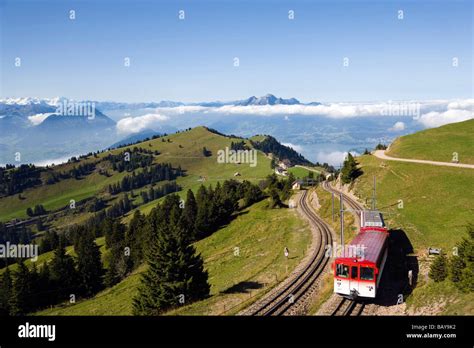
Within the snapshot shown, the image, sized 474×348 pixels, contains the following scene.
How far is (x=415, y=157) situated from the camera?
90.2 metres

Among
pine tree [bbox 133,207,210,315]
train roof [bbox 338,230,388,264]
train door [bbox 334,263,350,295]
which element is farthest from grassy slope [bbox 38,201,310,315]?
train roof [bbox 338,230,388,264]

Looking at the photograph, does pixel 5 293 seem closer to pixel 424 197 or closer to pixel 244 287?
pixel 244 287

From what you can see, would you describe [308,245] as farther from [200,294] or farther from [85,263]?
[85,263]

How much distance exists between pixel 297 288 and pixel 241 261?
25.4 m

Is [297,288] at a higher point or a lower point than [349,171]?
lower

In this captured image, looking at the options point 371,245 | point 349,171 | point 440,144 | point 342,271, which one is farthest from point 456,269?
point 440,144

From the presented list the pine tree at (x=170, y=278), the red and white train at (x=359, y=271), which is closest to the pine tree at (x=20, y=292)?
the pine tree at (x=170, y=278)

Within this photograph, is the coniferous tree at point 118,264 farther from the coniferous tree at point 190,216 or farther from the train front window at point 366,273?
the train front window at point 366,273

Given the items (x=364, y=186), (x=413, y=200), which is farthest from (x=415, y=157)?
(x=413, y=200)

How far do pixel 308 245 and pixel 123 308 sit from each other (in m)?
34.2

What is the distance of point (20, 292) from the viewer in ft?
259
